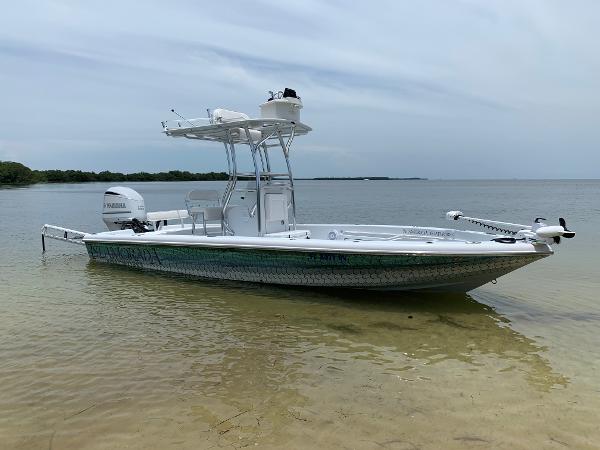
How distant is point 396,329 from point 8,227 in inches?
805

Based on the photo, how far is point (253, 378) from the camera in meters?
4.89

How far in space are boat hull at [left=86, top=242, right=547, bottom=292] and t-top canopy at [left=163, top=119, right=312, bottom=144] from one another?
2.32 metres

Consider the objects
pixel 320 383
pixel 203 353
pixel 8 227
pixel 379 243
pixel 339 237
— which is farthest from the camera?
pixel 8 227

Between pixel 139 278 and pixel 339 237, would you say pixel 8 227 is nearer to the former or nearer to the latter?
pixel 139 278

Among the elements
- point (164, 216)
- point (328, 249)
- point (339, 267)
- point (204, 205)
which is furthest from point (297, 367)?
point (164, 216)

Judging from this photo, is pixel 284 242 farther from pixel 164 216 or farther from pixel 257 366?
pixel 164 216

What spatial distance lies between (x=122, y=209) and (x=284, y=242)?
6.20 meters

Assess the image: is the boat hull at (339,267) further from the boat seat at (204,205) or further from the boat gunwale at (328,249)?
the boat seat at (204,205)

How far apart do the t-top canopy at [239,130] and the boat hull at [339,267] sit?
2316 mm

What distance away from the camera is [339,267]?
761 cm

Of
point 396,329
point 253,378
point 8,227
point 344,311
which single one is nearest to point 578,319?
point 396,329

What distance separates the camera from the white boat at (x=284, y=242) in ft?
22.5

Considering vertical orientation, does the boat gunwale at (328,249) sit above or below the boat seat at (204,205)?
below

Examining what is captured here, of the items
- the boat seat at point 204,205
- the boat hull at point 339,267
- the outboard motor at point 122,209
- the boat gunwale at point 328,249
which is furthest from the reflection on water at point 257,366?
the outboard motor at point 122,209
